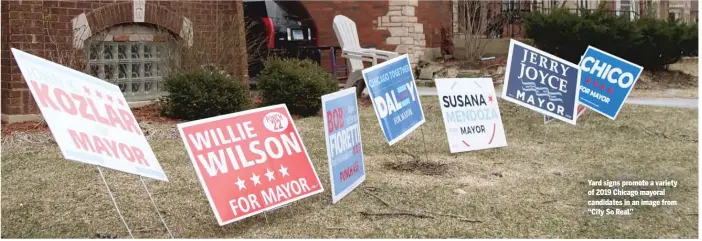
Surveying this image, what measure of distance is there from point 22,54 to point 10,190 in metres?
2.07

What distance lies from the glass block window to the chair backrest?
2.74 metres

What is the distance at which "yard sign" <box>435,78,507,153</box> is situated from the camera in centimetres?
704

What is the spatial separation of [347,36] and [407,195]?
6.60 metres

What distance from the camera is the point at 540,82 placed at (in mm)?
7887

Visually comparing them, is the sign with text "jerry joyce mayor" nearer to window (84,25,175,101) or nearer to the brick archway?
the brick archway

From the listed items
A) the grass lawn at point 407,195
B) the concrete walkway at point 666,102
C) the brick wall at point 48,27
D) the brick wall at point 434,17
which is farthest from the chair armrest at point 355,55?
the brick wall at point 434,17

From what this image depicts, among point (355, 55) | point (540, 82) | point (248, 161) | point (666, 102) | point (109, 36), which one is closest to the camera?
point (248, 161)

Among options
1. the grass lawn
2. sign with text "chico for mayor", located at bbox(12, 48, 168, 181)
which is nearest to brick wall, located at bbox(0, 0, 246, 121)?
the grass lawn

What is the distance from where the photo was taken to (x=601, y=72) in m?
8.63

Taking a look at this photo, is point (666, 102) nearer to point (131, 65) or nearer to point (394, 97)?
point (394, 97)

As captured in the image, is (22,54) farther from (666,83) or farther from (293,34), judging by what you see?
(666,83)

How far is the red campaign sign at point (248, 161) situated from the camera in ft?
14.2

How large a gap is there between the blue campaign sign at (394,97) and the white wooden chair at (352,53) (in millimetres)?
4169

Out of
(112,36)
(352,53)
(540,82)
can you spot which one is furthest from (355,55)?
(540,82)
